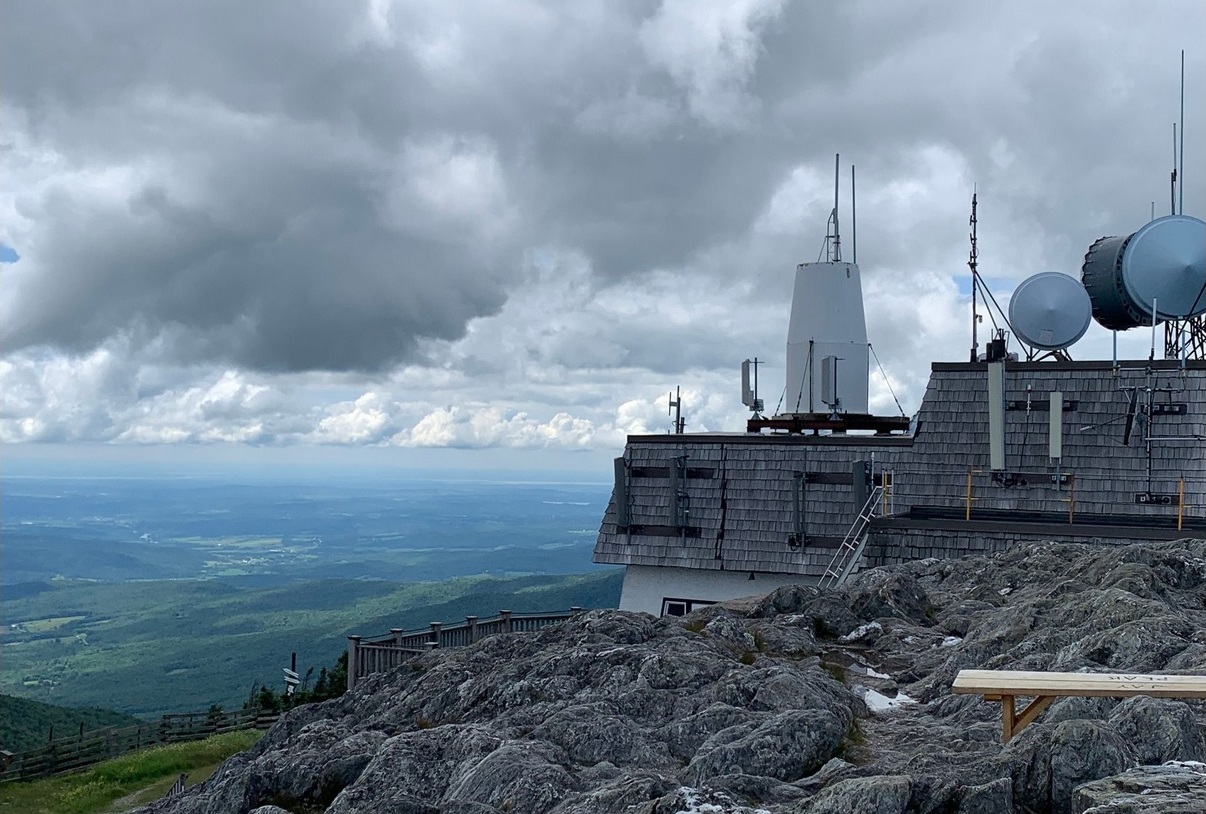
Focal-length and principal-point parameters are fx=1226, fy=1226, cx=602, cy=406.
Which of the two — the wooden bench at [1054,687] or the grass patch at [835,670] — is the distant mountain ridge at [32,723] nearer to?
the grass patch at [835,670]

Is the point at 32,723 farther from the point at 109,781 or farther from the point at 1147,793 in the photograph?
the point at 1147,793

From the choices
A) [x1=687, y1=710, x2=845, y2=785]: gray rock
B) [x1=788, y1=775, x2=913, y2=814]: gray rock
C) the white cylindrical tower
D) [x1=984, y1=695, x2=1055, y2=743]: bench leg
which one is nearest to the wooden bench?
[x1=984, y1=695, x2=1055, y2=743]: bench leg

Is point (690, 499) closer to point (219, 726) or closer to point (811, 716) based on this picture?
point (219, 726)

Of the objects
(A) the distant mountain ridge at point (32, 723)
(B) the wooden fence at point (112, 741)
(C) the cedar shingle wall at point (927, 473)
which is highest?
(C) the cedar shingle wall at point (927, 473)

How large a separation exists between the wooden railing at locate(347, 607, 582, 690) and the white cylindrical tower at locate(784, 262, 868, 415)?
8977 mm

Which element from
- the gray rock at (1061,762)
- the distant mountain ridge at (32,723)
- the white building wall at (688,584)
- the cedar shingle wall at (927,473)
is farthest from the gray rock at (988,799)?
the distant mountain ridge at (32,723)

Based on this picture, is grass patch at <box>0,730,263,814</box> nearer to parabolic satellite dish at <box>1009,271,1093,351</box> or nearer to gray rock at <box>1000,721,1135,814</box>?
parabolic satellite dish at <box>1009,271,1093,351</box>

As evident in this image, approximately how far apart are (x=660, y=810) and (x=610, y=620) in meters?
6.13

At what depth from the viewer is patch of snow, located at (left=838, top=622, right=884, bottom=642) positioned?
14.0 meters

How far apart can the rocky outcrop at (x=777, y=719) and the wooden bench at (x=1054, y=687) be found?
178mm

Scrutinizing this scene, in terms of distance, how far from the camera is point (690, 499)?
1016 inches

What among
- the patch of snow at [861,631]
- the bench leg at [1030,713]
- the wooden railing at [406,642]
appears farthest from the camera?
the wooden railing at [406,642]

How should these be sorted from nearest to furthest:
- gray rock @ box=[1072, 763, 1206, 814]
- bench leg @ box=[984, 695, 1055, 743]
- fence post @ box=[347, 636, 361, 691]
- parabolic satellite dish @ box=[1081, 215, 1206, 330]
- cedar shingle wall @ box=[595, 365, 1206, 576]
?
1. gray rock @ box=[1072, 763, 1206, 814]
2. bench leg @ box=[984, 695, 1055, 743]
3. fence post @ box=[347, 636, 361, 691]
4. cedar shingle wall @ box=[595, 365, 1206, 576]
5. parabolic satellite dish @ box=[1081, 215, 1206, 330]

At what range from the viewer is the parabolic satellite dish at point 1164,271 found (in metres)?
23.2
